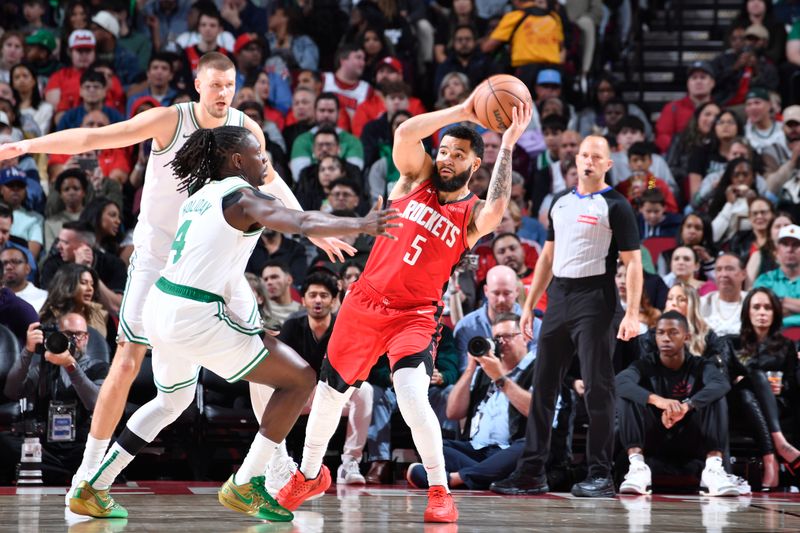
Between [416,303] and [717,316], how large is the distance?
424 cm

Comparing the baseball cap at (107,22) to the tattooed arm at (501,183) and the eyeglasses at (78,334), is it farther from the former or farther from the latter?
the tattooed arm at (501,183)

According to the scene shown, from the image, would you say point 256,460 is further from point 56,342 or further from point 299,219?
point 56,342

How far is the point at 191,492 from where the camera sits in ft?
21.7

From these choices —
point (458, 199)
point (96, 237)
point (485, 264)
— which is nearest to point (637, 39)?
point (485, 264)

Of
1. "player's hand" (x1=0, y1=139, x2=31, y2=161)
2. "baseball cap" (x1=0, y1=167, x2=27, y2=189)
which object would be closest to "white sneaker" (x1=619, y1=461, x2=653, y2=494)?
"player's hand" (x1=0, y1=139, x2=31, y2=161)

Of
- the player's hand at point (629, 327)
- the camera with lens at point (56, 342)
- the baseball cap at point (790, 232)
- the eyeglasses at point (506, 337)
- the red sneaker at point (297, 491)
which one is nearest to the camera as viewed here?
the red sneaker at point (297, 491)

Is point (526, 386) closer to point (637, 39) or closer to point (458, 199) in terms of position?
point (458, 199)

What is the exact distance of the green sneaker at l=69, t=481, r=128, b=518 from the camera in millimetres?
5125

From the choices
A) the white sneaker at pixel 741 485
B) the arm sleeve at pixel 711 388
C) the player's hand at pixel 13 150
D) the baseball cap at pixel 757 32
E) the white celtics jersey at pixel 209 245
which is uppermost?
the baseball cap at pixel 757 32

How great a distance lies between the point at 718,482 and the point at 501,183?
2864 mm

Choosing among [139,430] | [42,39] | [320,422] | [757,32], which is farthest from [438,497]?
[757,32]

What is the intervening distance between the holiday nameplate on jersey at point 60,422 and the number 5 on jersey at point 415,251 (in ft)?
9.73

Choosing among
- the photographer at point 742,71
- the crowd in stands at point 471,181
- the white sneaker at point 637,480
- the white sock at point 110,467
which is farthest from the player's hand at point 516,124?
the photographer at point 742,71

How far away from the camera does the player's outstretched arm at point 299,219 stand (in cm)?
440
